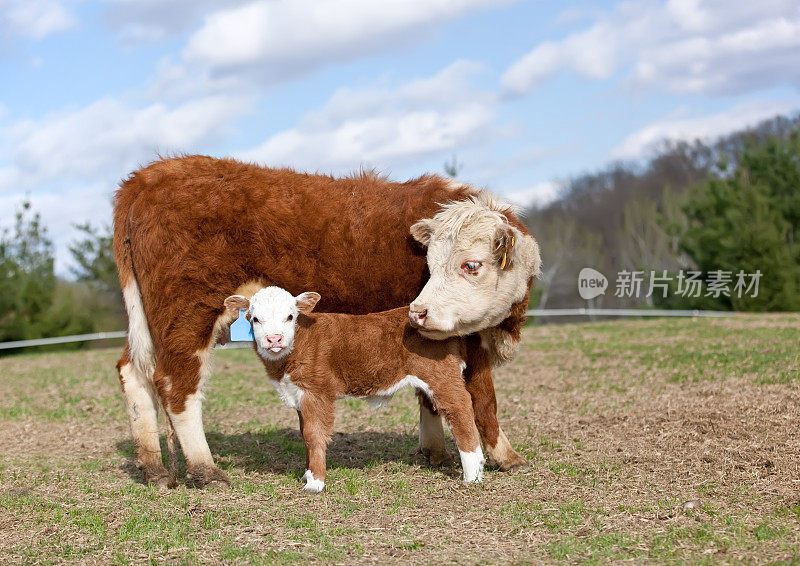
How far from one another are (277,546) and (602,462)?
301 centimetres

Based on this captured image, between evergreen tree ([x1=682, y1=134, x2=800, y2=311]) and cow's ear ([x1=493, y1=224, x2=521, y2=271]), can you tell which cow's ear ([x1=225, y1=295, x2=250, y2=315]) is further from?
evergreen tree ([x1=682, y1=134, x2=800, y2=311])

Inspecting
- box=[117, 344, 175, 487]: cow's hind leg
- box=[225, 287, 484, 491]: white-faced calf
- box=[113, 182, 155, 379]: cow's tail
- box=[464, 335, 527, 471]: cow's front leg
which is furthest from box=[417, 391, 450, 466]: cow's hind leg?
box=[113, 182, 155, 379]: cow's tail

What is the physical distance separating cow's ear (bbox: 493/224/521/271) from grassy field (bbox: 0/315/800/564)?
1.69m

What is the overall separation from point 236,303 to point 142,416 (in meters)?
1.58

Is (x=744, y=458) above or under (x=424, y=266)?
under

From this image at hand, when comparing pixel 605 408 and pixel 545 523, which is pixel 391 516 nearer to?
pixel 545 523

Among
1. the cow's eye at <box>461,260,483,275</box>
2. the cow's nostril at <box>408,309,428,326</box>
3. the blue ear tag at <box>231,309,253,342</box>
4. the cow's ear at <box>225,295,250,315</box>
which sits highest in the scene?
the cow's eye at <box>461,260,483,275</box>

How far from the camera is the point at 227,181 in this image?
21.4 feet

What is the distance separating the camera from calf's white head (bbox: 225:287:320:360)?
18.9 feet

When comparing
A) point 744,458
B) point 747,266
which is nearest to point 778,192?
point 747,266

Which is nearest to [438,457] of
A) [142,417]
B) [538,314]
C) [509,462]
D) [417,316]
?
[509,462]

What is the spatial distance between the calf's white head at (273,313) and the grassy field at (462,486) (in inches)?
44.0

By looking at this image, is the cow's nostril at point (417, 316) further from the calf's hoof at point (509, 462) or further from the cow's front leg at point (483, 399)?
the calf's hoof at point (509, 462)

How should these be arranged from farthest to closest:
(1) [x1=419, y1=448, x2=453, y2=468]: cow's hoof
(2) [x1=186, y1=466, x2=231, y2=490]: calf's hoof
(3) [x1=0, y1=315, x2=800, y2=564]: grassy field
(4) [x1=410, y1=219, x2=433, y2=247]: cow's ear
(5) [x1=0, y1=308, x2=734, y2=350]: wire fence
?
(5) [x1=0, y1=308, x2=734, y2=350]: wire fence < (1) [x1=419, y1=448, x2=453, y2=468]: cow's hoof < (2) [x1=186, y1=466, x2=231, y2=490]: calf's hoof < (4) [x1=410, y1=219, x2=433, y2=247]: cow's ear < (3) [x1=0, y1=315, x2=800, y2=564]: grassy field
